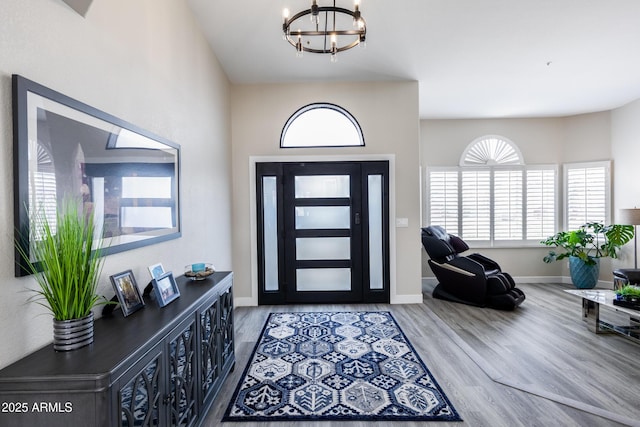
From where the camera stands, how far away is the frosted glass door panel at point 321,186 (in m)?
4.55

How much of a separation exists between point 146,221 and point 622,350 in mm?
4444

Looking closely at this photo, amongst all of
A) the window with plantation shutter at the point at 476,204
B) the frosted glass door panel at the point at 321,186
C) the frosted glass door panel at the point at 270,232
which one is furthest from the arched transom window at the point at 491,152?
the frosted glass door panel at the point at 270,232

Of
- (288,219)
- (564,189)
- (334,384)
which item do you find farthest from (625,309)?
(288,219)

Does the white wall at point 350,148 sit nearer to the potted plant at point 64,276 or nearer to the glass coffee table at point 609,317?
the glass coffee table at point 609,317

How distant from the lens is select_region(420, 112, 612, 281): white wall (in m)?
5.94

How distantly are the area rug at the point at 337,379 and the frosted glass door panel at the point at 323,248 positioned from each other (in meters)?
1.09

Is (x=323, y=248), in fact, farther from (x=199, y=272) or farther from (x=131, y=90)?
(x=131, y=90)

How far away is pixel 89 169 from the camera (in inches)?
62.3

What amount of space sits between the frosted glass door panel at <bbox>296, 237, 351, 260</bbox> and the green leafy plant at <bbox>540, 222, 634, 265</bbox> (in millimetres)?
3796

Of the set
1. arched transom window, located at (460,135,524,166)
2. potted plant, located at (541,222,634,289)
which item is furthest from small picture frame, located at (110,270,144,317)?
potted plant, located at (541,222,634,289)

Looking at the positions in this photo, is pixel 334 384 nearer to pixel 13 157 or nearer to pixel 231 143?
pixel 13 157

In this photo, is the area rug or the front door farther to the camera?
the front door

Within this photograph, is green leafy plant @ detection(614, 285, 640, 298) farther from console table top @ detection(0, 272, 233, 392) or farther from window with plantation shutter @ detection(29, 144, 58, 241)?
window with plantation shutter @ detection(29, 144, 58, 241)

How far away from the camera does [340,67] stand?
409 centimetres
